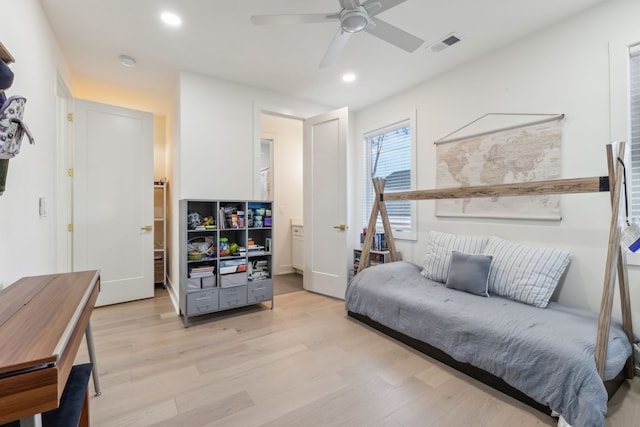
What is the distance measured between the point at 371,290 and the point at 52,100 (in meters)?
3.19

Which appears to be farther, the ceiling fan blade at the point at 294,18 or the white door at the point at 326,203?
the white door at the point at 326,203

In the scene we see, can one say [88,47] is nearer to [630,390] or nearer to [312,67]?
[312,67]

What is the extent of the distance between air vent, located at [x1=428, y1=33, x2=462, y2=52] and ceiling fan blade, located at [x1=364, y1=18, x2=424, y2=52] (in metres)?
0.73

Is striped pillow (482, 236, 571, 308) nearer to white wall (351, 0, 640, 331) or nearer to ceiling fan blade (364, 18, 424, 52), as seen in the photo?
white wall (351, 0, 640, 331)

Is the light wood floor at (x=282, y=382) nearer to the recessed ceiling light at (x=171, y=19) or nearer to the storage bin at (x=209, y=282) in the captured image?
the storage bin at (x=209, y=282)

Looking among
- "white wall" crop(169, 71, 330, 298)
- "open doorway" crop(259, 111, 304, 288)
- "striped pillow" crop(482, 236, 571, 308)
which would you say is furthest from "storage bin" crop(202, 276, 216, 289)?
"striped pillow" crop(482, 236, 571, 308)

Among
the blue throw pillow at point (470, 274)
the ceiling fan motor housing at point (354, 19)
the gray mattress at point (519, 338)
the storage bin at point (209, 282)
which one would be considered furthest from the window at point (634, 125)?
→ the storage bin at point (209, 282)

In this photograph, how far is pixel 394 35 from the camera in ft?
6.38

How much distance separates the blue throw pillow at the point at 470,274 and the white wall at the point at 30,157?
2992 mm

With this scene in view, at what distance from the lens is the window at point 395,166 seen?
11.5 ft

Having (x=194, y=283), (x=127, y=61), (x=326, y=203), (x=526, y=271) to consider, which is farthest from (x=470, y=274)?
(x=127, y=61)

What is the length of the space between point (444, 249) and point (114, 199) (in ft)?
12.6

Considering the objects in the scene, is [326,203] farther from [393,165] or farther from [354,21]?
[354,21]

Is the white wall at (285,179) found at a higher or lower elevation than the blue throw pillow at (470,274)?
higher
